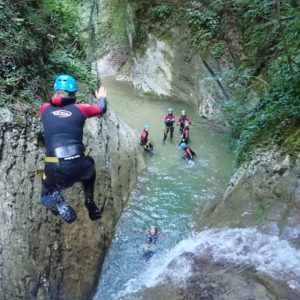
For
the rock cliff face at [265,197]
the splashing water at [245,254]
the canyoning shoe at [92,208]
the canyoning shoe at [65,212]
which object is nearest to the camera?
the canyoning shoe at [65,212]

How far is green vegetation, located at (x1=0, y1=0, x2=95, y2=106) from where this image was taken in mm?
7531

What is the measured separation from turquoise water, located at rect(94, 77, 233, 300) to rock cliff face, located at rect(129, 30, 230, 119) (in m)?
0.98

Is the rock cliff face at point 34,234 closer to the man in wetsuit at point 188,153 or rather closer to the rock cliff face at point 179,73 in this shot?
the man in wetsuit at point 188,153

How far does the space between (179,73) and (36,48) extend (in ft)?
32.9

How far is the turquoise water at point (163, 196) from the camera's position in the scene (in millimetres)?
8367

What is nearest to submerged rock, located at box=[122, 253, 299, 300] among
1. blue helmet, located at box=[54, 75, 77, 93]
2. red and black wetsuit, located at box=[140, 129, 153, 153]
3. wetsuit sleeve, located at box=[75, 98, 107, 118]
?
wetsuit sleeve, located at box=[75, 98, 107, 118]

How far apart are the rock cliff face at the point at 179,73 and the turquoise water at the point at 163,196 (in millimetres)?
981

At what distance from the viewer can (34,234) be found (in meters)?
6.79

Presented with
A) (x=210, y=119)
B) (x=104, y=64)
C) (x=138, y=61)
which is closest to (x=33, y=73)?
(x=210, y=119)

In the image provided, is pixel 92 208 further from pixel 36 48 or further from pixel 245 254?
pixel 36 48

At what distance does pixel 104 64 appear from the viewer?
2645cm

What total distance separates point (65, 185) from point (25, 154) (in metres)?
2.57

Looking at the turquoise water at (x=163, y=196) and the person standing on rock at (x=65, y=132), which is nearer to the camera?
the person standing on rock at (x=65, y=132)

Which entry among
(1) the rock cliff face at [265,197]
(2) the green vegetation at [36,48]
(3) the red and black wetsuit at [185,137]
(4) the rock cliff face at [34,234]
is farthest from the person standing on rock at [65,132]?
(3) the red and black wetsuit at [185,137]
